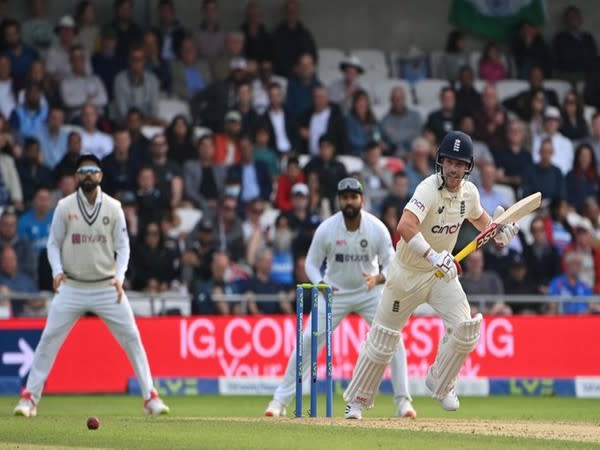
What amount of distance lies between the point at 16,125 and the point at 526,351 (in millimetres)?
6847

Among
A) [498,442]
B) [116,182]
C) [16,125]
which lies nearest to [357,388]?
[498,442]

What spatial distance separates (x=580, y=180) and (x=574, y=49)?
3.08m

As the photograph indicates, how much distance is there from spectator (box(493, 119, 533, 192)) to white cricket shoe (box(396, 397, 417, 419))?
821 centimetres

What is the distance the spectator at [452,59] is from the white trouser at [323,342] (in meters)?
10.3

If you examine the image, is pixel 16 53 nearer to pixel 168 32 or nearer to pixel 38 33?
pixel 38 33

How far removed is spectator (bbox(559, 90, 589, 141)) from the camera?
21.5 metres

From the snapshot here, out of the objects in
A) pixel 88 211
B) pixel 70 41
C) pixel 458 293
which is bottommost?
pixel 458 293

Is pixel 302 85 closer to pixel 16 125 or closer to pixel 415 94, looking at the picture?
pixel 415 94

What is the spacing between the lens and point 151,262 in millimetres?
17734

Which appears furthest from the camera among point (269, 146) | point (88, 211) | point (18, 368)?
point (269, 146)

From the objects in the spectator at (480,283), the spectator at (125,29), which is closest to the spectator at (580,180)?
Result: the spectator at (480,283)

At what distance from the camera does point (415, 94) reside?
22.3 metres

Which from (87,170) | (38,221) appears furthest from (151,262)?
(87,170)

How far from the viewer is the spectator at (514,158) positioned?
2062 centimetres
